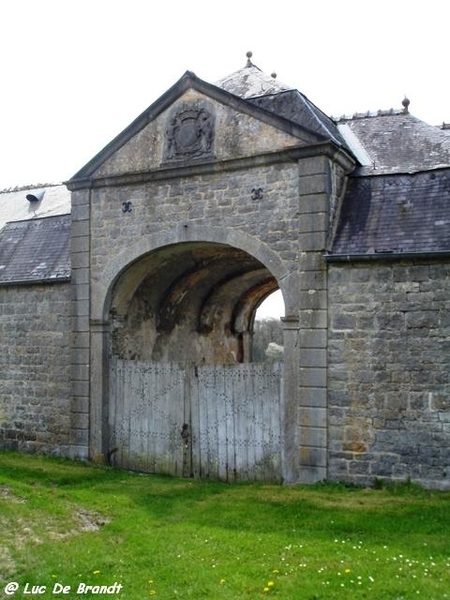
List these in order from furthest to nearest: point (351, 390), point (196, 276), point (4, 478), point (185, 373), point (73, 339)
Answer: point (196, 276), point (73, 339), point (185, 373), point (4, 478), point (351, 390)

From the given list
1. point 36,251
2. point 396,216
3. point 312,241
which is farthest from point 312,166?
point 36,251

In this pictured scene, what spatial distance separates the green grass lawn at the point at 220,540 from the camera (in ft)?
17.8

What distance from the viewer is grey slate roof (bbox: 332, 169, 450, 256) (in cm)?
842

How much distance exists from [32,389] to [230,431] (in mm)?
3801

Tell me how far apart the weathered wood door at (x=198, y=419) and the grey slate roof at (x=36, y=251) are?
216 cm

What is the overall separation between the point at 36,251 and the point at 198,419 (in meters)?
4.56

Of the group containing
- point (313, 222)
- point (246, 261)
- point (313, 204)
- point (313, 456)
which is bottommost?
point (313, 456)

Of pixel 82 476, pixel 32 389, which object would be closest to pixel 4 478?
pixel 82 476

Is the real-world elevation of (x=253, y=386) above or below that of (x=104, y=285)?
below

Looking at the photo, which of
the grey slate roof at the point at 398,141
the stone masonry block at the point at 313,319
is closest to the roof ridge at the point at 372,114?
the grey slate roof at the point at 398,141

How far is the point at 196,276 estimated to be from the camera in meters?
12.5

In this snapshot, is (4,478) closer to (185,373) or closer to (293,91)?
(185,373)

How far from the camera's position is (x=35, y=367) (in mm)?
11305

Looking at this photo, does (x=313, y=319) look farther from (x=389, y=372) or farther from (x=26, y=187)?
(x=26, y=187)
